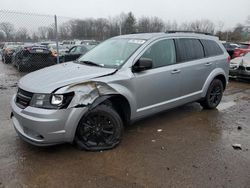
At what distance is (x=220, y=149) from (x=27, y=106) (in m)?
2.90

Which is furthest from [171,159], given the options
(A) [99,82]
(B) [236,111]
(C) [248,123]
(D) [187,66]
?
(B) [236,111]

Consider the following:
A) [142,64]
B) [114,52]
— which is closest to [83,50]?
[114,52]

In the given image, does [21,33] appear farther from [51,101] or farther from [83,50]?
[51,101]

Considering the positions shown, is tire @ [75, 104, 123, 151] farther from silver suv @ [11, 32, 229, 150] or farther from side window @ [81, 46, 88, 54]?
side window @ [81, 46, 88, 54]

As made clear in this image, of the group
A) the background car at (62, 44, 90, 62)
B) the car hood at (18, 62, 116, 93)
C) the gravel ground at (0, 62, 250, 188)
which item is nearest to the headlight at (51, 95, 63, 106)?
the car hood at (18, 62, 116, 93)

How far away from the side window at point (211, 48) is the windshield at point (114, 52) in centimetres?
183

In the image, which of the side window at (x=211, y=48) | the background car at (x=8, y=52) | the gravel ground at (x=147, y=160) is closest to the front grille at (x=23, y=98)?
the gravel ground at (x=147, y=160)

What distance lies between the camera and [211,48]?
5.42 metres

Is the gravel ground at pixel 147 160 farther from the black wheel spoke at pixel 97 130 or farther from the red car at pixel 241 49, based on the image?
the red car at pixel 241 49

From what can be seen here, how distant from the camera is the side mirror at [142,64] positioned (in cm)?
381

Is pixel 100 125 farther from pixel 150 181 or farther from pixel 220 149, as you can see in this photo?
pixel 220 149

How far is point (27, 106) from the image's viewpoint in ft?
10.7

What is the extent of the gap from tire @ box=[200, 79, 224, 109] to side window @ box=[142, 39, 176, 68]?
1.49 meters

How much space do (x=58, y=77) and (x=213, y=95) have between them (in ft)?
12.2
